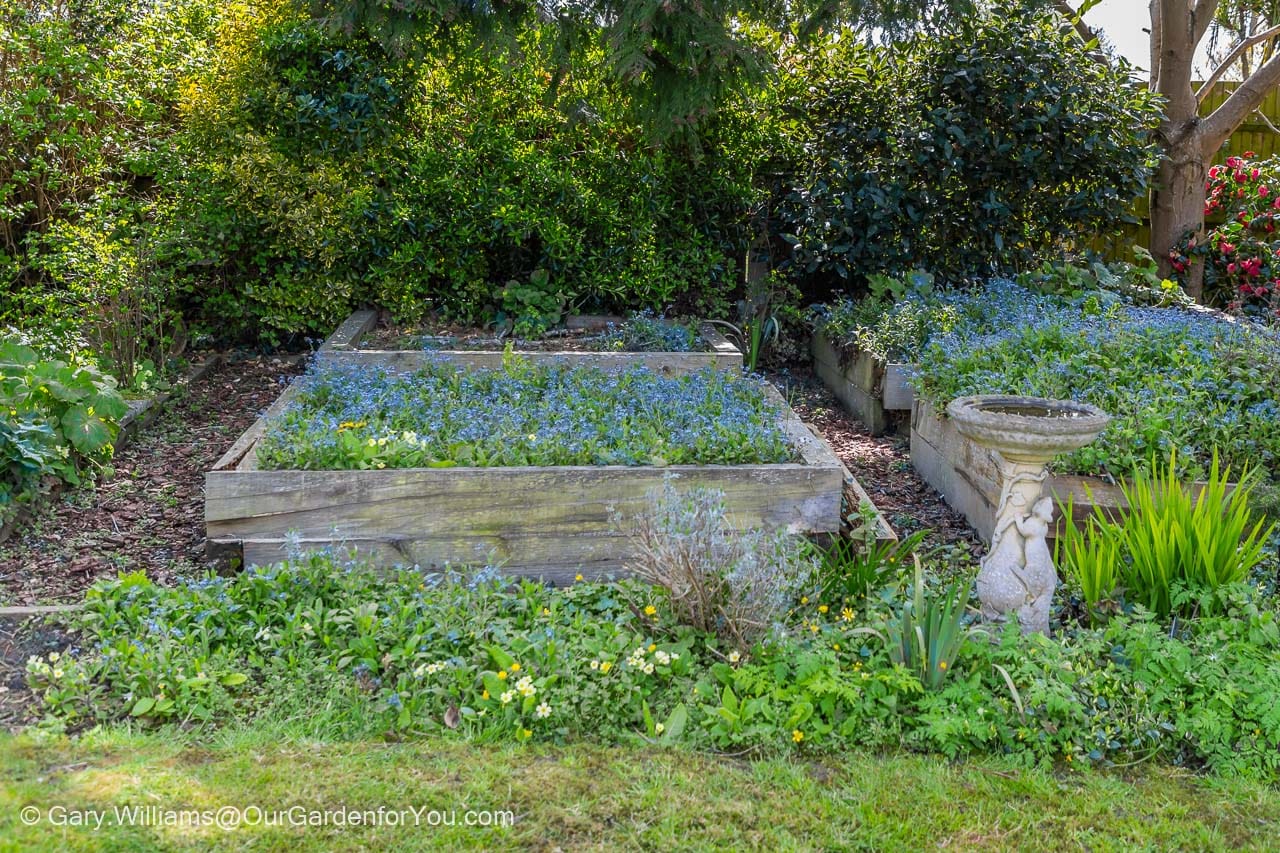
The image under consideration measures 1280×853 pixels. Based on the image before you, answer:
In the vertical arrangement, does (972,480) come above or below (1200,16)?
below

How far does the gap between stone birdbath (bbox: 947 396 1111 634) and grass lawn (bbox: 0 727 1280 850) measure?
Answer: 0.60 metres

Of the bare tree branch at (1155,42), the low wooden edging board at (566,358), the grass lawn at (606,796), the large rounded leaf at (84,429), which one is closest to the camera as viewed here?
the grass lawn at (606,796)

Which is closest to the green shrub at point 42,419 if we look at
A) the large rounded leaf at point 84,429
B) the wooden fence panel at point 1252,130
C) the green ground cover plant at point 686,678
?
the large rounded leaf at point 84,429

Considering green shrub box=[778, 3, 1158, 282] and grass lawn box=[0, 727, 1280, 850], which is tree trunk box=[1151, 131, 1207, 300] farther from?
grass lawn box=[0, 727, 1280, 850]

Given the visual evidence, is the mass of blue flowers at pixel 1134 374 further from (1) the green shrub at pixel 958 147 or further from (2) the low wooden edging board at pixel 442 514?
(2) the low wooden edging board at pixel 442 514

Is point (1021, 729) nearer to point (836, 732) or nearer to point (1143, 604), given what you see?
point (836, 732)

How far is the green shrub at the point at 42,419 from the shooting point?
373cm

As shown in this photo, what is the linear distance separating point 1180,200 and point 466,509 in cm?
694

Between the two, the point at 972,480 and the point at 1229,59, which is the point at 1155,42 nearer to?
the point at 1229,59

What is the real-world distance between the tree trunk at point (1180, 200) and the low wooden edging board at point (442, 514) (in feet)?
20.0

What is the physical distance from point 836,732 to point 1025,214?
536 centimetres

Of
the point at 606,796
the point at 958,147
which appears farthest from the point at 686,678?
the point at 958,147

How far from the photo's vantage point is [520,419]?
4.03 m

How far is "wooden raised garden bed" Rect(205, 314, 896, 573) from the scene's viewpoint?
3.41 metres
